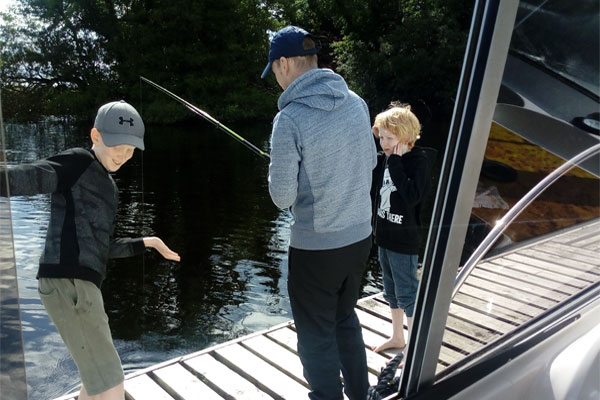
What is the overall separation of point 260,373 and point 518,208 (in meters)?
1.64

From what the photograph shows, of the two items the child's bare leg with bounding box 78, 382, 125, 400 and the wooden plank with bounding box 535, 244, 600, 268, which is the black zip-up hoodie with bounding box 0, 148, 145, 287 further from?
the wooden plank with bounding box 535, 244, 600, 268

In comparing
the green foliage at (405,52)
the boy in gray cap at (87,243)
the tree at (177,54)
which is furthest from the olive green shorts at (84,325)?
the tree at (177,54)

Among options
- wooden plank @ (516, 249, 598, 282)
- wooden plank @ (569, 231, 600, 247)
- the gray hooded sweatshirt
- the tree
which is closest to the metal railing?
wooden plank @ (516, 249, 598, 282)

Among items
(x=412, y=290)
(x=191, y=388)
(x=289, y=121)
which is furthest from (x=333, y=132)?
(x=191, y=388)

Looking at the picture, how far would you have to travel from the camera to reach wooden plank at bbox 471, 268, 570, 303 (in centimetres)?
155

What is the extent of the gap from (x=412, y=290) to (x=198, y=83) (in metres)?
20.9

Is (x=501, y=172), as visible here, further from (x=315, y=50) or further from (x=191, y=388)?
(x=191, y=388)

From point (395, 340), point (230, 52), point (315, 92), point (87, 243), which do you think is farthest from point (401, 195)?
point (230, 52)

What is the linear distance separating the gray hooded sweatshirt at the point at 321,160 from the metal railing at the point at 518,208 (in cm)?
46

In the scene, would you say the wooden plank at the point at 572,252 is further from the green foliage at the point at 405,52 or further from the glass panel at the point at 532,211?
the green foliage at the point at 405,52

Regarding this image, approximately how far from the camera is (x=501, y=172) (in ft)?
4.76

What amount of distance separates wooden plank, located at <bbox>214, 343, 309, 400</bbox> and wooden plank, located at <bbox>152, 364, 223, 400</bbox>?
0.70ft

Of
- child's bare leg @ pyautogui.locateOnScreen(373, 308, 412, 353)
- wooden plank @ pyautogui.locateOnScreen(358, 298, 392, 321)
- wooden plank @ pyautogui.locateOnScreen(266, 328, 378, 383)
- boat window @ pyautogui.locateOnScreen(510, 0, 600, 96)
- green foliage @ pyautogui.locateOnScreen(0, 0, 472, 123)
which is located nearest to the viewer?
boat window @ pyautogui.locateOnScreen(510, 0, 600, 96)

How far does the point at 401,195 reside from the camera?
2.38 metres
